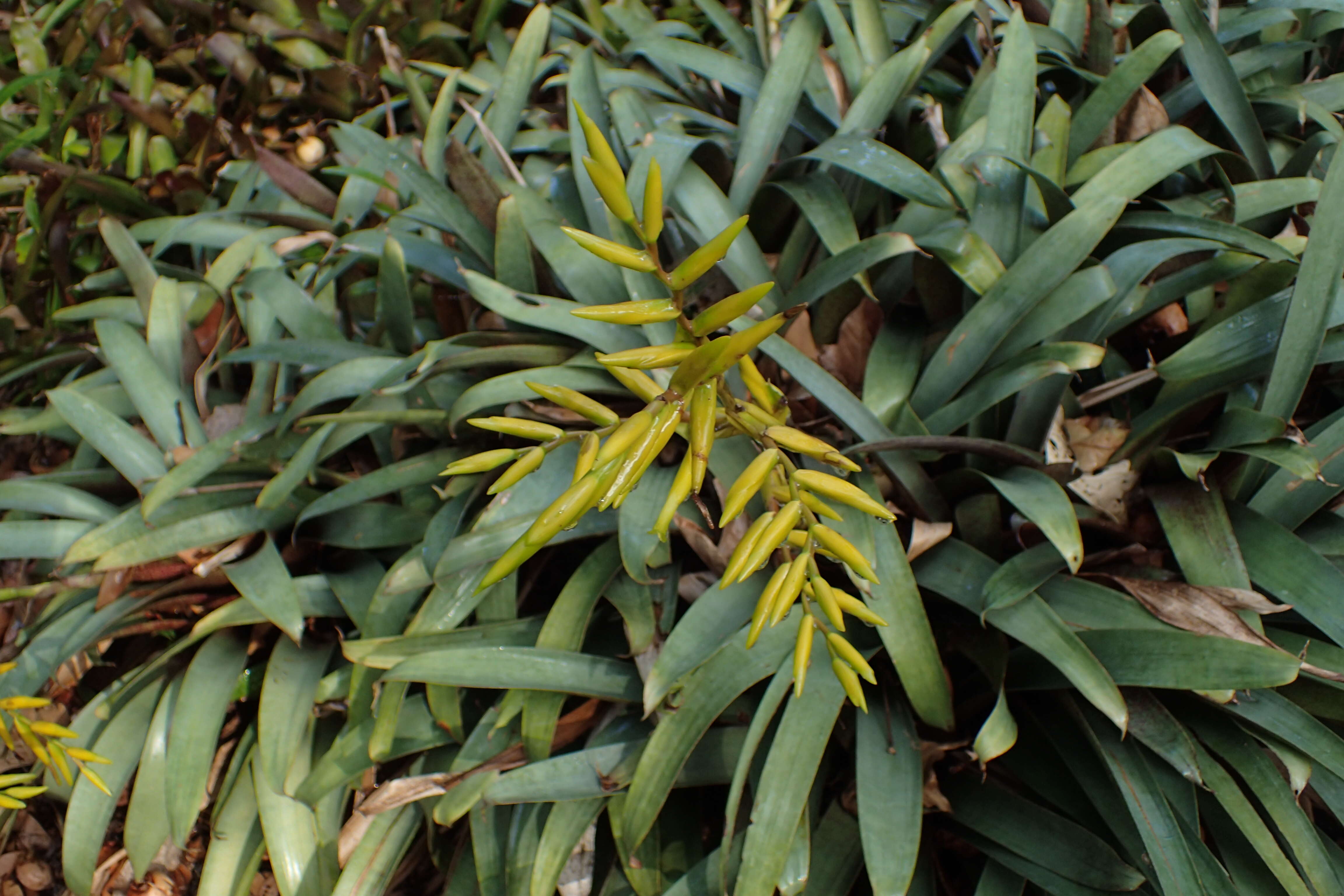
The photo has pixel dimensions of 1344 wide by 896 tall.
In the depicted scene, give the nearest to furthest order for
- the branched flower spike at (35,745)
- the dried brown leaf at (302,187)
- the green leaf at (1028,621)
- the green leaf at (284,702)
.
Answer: the branched flower spike at (35,745)
the green leaf at (1028,621)
the green leaf at (284,702)
the dried brown leaf at (302,187)

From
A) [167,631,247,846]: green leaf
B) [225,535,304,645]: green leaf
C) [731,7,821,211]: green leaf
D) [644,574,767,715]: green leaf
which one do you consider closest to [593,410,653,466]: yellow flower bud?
[644,574,767,715]: green leaf

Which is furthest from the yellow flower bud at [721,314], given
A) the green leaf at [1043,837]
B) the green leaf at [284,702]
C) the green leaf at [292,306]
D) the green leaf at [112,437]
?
the green leaf at [112,437]

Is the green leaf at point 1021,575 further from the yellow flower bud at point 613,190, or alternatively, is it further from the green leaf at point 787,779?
the yellow flower bud at point 613,190

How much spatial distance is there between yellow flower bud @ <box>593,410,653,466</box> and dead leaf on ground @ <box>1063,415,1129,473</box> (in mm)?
1037

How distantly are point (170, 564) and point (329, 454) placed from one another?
0.36 m

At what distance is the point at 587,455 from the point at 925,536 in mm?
860

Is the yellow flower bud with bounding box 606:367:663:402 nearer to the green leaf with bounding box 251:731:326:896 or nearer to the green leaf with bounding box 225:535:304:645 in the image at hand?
the green leaf with bounding box 225:535:304:645

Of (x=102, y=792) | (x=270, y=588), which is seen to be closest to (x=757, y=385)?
(x=270, y=588)

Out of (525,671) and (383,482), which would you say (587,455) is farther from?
(383,482)

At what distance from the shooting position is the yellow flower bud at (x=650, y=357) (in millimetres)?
518

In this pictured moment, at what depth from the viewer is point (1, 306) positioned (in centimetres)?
218

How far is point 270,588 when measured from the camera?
142cm

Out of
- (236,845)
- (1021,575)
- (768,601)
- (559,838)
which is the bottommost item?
(236,845)

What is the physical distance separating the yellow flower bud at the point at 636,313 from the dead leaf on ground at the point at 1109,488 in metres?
0.98
